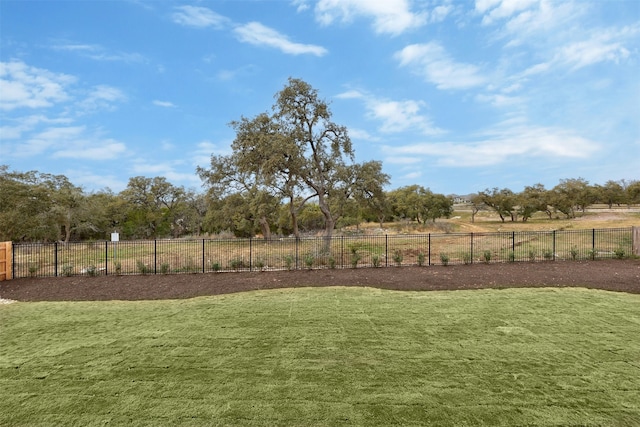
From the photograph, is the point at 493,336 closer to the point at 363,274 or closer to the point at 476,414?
the point at 476,414

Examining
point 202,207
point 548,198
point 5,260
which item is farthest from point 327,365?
point 548,198

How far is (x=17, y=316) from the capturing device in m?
7.48

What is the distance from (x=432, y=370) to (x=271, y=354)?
2.23 meters

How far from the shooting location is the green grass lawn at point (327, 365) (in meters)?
3.51

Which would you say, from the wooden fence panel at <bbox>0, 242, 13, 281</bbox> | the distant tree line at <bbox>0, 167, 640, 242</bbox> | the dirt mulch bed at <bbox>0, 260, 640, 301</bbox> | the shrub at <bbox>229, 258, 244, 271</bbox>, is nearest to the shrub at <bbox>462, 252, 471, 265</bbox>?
the dirt mulch bed at <bbox>0, 260, 640, 301</bbox>

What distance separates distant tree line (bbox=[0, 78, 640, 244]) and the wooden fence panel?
9795mm

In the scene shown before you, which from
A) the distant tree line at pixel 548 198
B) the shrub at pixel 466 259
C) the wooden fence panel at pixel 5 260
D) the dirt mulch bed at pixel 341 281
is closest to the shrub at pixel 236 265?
the dirt mulch bed at pixel 341 281

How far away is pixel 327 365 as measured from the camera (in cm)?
459

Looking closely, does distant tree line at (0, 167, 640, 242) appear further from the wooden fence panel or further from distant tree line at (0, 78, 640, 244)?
the wooden fence panel

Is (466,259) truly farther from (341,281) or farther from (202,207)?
(202,207)

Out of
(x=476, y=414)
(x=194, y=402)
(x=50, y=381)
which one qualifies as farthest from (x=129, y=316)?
(x=476, y=414)

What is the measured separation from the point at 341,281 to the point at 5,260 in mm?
11794

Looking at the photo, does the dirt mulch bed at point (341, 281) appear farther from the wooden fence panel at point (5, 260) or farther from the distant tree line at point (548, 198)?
the distant tree line at point (548, 198)

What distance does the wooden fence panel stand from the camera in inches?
470
